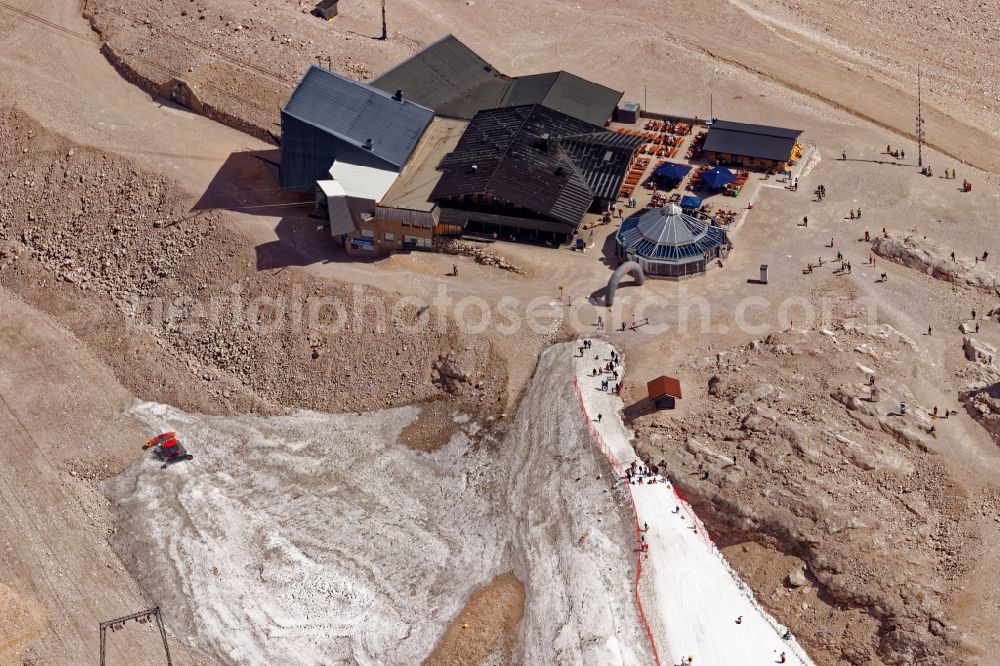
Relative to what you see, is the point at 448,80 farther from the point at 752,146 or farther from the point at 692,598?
the point at 692,598

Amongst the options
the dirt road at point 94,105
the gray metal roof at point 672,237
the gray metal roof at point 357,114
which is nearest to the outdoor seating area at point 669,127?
the gray metal roof at point 672,237

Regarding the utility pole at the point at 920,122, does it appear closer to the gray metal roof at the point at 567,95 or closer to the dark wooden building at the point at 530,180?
the dark wooden building at the point at 530,180

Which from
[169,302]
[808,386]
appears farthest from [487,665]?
[169,302]

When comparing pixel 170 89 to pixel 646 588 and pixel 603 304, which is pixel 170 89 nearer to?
pixel 603 304

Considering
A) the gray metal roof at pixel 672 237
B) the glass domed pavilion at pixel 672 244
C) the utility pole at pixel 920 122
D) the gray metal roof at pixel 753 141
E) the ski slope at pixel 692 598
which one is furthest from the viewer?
the utility pole at pixel 920 122

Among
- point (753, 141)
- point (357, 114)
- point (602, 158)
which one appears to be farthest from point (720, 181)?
point (357, 114)

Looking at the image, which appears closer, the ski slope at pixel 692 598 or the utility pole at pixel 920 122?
the ski slope at pixel 692 598
